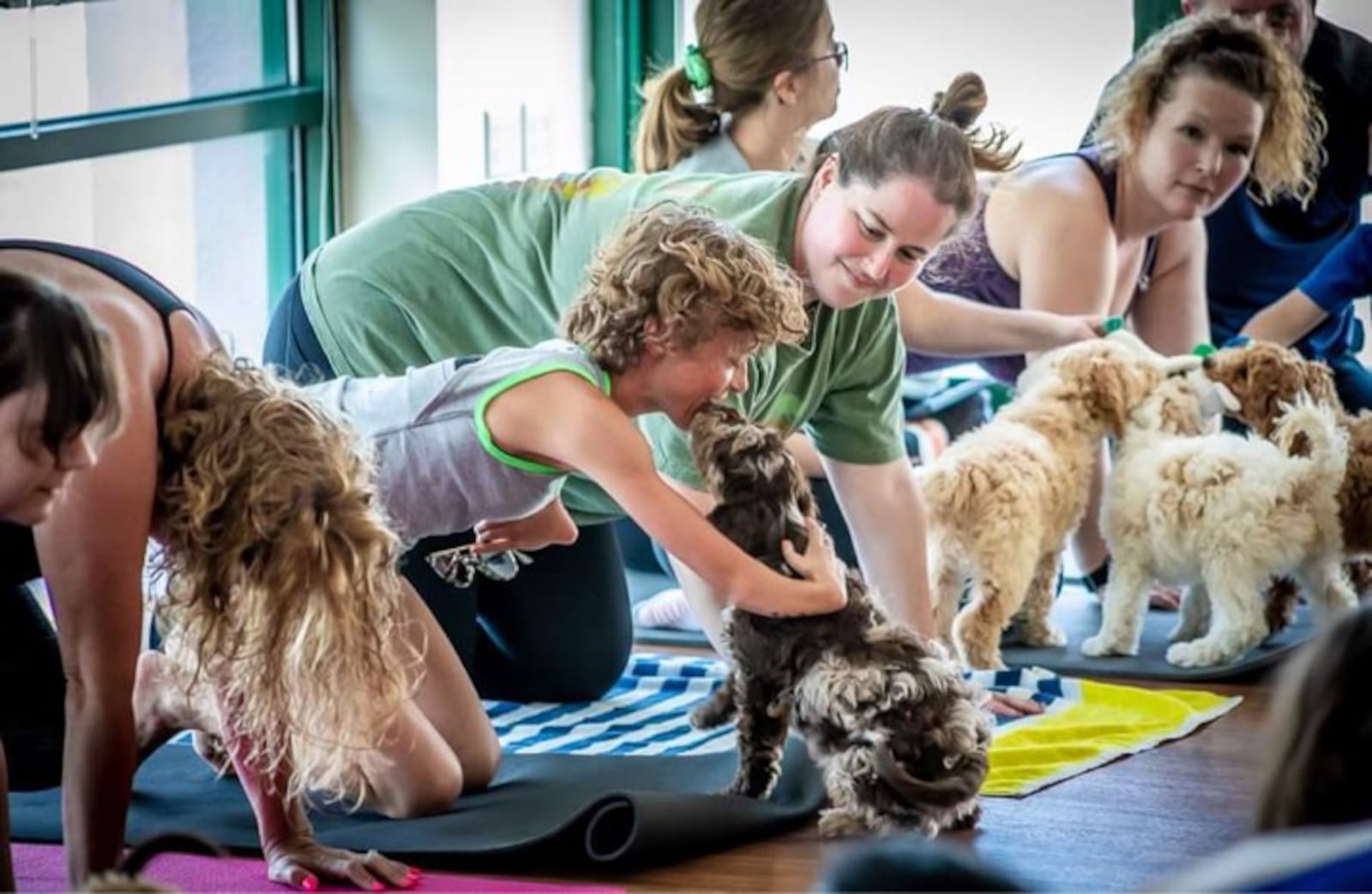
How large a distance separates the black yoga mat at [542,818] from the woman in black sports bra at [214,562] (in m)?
0.26

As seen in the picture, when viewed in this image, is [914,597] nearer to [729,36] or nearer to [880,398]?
[880,398]

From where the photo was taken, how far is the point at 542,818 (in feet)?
9.47

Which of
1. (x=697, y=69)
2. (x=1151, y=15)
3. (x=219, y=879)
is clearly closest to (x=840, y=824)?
(x=219, y=879)

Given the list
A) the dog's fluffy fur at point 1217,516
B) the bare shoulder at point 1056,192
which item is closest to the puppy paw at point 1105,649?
the dog's fluffy fur at point 1217,516

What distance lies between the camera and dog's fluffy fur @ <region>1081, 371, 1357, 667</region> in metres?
3.76

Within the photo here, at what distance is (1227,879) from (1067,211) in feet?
10.9

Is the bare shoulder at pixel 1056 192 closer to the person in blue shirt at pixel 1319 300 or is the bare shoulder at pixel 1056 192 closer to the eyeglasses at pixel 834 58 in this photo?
the eyeglasses at pixel 834 58

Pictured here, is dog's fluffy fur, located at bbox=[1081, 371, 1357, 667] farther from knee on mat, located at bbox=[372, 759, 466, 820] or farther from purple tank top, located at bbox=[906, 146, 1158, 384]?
knee on mat, located at bbox=[372, 759, 466, 820]

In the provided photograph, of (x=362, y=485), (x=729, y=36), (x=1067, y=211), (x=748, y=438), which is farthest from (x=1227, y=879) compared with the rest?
(x=1067, y=211)

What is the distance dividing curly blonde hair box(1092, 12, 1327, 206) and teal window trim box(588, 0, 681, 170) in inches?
65.2

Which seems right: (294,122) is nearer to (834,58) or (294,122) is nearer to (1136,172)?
(834,58)

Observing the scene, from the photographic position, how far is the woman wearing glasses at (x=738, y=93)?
3.77 m

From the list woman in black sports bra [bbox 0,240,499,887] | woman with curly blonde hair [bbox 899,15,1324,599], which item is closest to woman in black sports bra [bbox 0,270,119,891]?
woman in black sports bra [bbox 0,240,499,887]

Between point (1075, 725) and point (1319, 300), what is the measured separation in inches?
68.7
